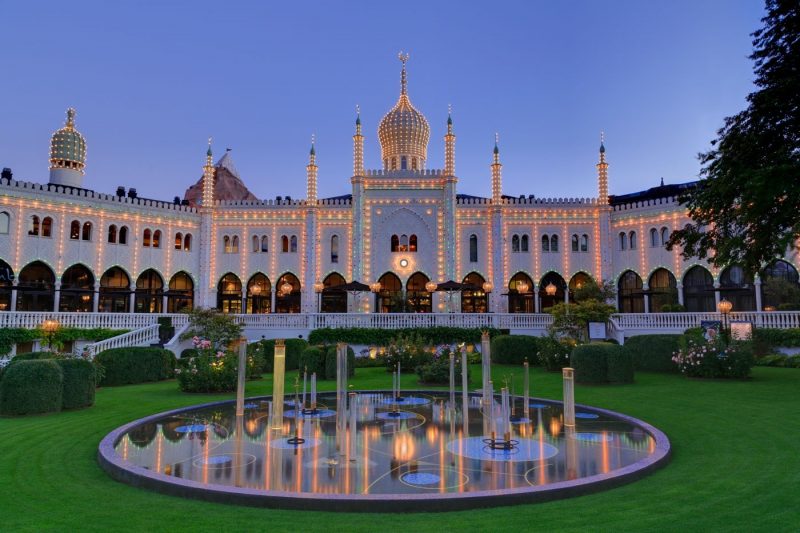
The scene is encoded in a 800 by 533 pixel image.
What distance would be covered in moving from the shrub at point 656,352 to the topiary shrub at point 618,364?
2.83 metres

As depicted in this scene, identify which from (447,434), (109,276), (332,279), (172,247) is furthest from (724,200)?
(109,276)

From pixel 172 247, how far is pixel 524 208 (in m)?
29.4

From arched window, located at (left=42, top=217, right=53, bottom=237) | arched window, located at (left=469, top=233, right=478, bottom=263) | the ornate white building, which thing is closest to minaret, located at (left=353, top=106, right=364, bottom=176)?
the ornate white building

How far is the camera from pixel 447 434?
11281 millimetres

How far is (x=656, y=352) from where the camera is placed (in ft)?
73.8

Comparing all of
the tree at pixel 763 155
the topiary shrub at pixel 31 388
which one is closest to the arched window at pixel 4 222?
the topiary shrub at pixel 31 388

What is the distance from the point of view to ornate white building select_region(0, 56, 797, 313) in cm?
4328

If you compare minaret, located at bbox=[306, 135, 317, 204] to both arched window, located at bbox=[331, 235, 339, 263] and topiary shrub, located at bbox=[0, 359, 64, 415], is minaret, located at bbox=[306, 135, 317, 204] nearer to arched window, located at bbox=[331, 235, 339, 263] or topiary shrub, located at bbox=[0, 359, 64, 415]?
arched window, located at bbox=[331, 235, 339, 263]

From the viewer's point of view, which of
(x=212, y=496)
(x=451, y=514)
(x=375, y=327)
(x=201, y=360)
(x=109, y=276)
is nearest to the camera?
(x=451, y=514)

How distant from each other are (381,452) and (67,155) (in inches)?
2104

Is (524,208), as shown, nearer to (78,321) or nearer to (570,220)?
(570,220)

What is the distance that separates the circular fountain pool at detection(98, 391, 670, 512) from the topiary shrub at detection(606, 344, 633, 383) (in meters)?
5.79

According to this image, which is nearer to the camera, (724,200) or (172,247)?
(724,200)

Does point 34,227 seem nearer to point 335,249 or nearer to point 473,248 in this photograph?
point 335,249
